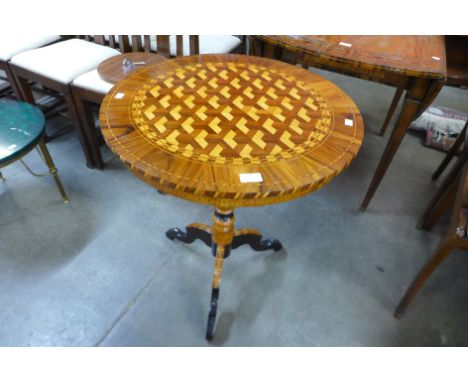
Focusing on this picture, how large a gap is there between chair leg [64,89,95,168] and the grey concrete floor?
0.09 meters

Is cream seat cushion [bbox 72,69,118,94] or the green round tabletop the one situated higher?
cream seat cushion [bbox 72,69,118,94]

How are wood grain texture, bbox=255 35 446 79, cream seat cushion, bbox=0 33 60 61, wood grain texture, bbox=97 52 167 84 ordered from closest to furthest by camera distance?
wood grain texture, bbox=255 35 446 79, wood grain texture, bbox=97 52 167 84, cream seat cushion, bbox=0 33 60 61

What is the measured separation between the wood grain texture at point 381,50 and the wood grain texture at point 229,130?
8.0 inches

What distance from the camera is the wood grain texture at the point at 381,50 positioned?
1.23m

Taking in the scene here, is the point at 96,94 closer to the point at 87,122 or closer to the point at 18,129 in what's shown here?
the point at 87,122

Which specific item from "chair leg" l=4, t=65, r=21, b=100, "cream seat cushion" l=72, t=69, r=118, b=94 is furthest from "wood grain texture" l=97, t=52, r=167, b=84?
"chair leg" l=4, t=65, r=21, b=100

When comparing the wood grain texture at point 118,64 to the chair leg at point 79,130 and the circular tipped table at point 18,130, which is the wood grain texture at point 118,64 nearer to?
the chair leg at point 79,130

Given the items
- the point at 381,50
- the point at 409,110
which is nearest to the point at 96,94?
the point at 381,50

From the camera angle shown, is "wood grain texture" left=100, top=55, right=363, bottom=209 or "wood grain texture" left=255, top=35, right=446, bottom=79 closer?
"wood grain texture" left=100, top=55, right=363, bottom=209

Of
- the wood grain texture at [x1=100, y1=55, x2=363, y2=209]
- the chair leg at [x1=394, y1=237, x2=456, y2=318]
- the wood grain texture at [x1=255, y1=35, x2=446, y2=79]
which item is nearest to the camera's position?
the wood grain texture at [x1=100, y1=55, x2=363, y2=209]

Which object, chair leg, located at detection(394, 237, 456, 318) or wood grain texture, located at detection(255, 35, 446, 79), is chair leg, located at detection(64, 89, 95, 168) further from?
chair leg, located at detection(394, 237, 456, 318)

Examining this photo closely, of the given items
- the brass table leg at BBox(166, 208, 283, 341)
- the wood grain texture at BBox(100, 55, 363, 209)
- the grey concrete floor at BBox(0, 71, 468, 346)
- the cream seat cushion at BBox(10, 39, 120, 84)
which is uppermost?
the wood grain texture at BBox(100, 55, 363, 209)

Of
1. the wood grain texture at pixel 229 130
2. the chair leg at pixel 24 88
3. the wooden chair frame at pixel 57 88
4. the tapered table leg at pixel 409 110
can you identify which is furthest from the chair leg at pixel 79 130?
the tapered table leg at pixel 409 110

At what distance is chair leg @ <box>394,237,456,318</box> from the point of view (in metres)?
1.08
